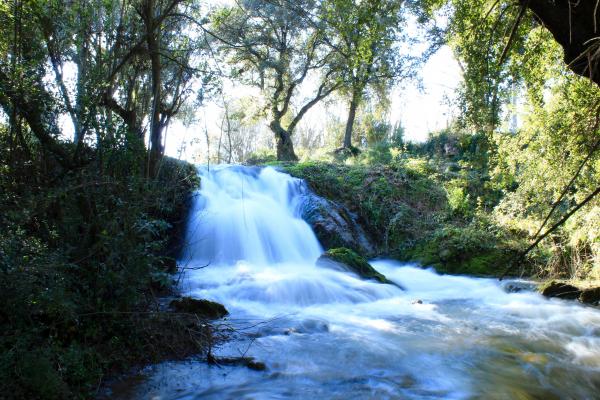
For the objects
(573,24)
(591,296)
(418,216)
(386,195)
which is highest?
(573,24)

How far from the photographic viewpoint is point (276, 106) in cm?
2306

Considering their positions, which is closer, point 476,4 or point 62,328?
point 62,328

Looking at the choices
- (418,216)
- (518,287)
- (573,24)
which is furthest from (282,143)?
(573,24)

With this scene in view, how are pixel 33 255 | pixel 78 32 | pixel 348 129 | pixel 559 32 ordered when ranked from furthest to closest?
pixel 348 129, pixel 78 32, pixel 33 255, pixel 559 32

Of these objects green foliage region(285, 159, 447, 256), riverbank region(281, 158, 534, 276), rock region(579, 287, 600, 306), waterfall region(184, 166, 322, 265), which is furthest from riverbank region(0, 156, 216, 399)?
green foliage region(285, 159, 447, 256)

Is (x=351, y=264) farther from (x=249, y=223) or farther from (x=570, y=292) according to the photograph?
(x=570, y=292)

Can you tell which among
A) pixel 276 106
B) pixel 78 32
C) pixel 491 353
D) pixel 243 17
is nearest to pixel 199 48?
pixel 78 32

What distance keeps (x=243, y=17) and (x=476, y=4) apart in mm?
15921

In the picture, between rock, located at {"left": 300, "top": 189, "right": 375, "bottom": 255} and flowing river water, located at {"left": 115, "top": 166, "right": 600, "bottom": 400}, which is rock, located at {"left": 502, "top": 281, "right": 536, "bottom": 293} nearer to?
flowing river water, located at {"left": 115, "top": 166, "right": 600, "bottom": 400}

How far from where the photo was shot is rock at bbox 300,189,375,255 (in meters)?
13.2

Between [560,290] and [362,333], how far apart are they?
517 centimetres

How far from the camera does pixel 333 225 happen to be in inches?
530

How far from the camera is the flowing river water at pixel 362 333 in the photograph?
4680 millimetres

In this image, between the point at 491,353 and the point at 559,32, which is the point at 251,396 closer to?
the point at 491,353
